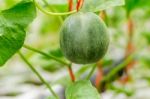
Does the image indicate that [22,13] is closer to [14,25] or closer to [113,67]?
[14,25]

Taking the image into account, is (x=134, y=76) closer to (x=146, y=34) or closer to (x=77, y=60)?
(x=146, y=34)

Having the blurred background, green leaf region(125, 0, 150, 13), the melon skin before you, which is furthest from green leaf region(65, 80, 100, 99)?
green leaf region(125, 0, 150, 13)

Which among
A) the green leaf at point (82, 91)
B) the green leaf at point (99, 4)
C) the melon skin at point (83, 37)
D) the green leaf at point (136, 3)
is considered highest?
the green leaf at point (99, 4)

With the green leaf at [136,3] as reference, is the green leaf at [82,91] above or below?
above

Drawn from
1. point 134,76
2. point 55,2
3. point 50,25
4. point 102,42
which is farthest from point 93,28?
point 50,25

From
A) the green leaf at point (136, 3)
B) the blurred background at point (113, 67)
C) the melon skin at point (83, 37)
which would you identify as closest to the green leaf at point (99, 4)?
the melon skin at point (83, 37)

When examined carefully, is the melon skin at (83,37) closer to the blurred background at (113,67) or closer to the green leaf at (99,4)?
the green leaf at (99,4)

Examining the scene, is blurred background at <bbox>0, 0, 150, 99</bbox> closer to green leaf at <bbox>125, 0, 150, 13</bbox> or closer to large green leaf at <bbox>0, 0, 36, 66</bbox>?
green leaf at <bbox>125, 0, 150, 13</bbox>
